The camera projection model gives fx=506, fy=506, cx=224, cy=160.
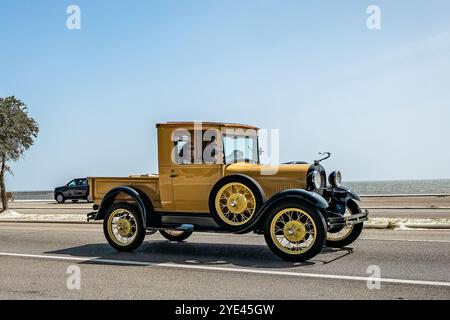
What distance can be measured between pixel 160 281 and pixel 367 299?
2.63m

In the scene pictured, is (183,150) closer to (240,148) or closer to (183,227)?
(240,148)

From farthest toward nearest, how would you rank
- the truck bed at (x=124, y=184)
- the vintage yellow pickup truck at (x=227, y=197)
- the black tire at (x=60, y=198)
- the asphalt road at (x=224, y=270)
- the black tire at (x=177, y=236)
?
the black tire at (x=60, y=198) → the black tire at (x=177, y=236) → the truck bed at (x=124, y=184) → the vintage yellow pickup truck at (x=227, y=197) → the asphalt road at (x=224, y=270)

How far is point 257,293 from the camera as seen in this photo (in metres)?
5.80

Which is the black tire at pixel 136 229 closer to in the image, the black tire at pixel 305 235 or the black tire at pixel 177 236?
the black tire at pixel 177 236

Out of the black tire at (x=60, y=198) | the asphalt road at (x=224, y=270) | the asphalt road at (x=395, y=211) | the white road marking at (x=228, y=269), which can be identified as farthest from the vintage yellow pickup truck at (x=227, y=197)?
the black tire at (x=60, y=198)

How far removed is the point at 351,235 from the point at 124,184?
4.29m

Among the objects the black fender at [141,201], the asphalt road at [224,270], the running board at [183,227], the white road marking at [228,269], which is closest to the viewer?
the asphalt road at [224,270]

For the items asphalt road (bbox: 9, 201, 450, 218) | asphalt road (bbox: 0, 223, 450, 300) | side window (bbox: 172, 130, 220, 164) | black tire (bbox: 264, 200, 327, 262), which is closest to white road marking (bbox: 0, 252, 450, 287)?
asphalt road (bbox: 0, 223, 450, 300)

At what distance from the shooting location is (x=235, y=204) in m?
8.15

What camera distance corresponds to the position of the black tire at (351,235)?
8.99m

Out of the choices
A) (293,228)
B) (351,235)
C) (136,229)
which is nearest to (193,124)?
(136,229)

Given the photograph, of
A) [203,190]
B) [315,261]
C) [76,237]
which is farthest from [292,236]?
[76,237]

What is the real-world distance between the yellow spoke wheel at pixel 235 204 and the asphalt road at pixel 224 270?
2.19ft
